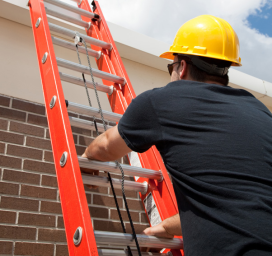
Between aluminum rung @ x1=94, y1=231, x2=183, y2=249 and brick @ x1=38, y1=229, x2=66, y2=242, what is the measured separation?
3.85 feet

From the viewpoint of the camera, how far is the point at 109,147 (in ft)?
5.91

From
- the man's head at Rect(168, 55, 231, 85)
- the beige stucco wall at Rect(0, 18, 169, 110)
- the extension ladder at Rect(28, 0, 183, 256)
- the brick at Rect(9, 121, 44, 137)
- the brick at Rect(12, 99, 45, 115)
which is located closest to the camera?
the extension ladder at Rect(28, 0, 183, 256)

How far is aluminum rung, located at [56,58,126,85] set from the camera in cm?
251

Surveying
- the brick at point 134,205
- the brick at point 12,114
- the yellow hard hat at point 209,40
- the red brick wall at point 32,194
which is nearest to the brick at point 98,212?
the red brick wall at point 32,194

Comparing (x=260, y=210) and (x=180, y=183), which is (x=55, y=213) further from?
(x=260, y=210)

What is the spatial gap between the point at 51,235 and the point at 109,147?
4.49ft

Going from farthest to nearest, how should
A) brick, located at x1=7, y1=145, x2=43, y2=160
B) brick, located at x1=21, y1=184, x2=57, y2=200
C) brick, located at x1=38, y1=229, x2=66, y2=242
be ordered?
brick, located at x1=7, y1=145, x2=43, y2=160, brick, located at x1=21, y1=184, x2=57, y2=200, brick, located at x1=38, y1=229, x2=66, y2=242

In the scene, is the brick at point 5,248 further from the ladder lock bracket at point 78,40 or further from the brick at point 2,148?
the ladder lock bracket at point 78,40

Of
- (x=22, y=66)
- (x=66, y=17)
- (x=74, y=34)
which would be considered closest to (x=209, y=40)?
(x=74, y=34)

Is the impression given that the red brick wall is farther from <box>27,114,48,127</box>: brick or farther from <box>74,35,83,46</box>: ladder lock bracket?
<box>74,35,83,46</box>: ladder lock bracket

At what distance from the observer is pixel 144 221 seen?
3.44 meters

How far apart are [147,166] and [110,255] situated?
2.77ft

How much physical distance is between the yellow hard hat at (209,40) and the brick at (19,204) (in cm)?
176

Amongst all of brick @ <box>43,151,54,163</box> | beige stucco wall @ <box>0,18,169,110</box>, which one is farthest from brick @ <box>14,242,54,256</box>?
beige stucco wall @ <box>0,18,169,110</box>
